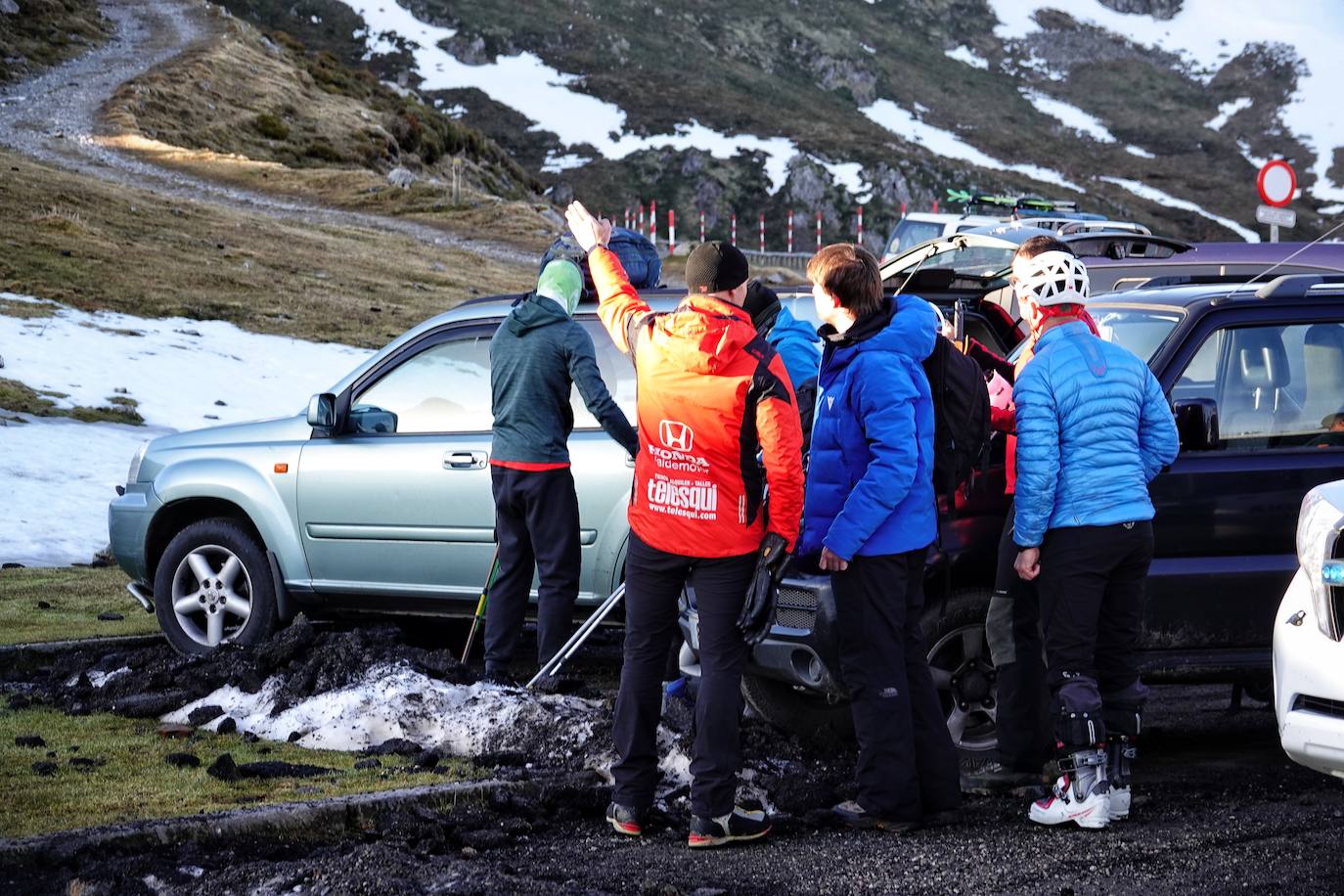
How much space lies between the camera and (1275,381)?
655 centimetres

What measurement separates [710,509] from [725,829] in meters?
1.07

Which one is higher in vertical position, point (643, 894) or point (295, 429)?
point (295, 429)

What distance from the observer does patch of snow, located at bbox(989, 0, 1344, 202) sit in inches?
Result: 4309

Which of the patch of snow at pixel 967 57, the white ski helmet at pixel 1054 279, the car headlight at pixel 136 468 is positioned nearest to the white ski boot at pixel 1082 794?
the white ski helmet at pixel 1054 279

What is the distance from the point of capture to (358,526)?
7816 millimetres

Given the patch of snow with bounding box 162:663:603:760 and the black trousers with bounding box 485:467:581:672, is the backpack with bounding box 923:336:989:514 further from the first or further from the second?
the black trousers with bounding box 485:467:581:672

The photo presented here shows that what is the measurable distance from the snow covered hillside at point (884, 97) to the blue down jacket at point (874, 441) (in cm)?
5869

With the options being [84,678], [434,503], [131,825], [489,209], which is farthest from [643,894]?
[489,209]

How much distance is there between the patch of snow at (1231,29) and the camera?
359 ft

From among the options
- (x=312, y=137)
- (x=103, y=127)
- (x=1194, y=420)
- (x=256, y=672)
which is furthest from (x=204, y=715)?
(x=312, y=137)

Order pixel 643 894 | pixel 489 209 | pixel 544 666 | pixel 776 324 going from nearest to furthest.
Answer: pixel 643 894 → pixel 776 324 → pixel 544 666 → pixel 489 209

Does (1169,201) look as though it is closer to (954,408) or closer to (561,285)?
(561,285)

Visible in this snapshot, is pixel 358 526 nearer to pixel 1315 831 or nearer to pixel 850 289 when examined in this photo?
pixel 850 289

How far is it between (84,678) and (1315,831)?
5472 mm
